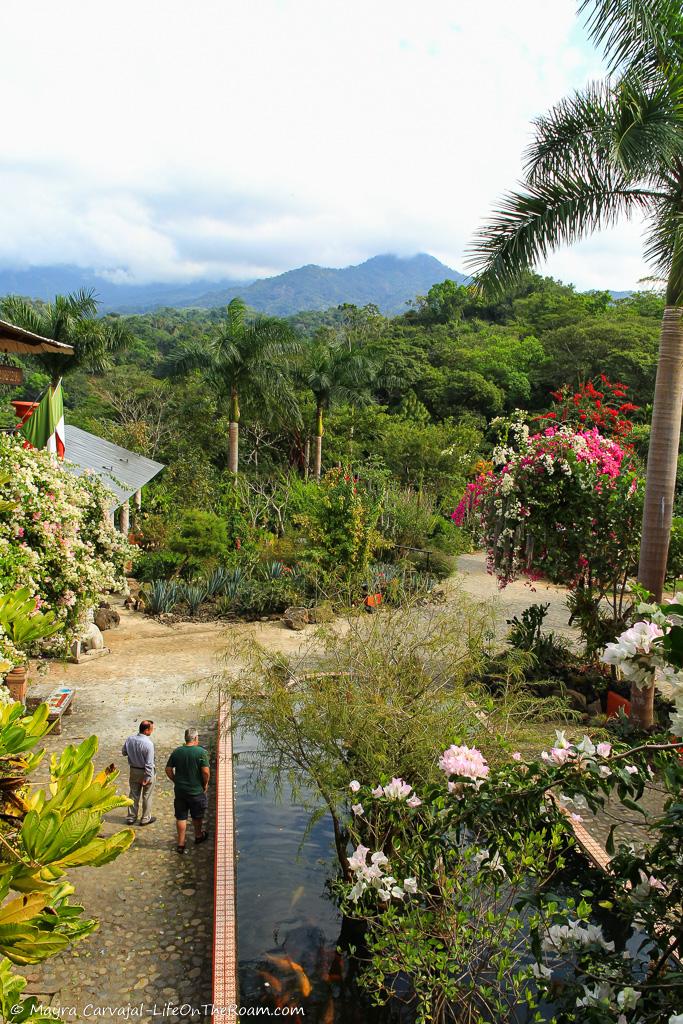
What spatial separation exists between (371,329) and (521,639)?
39.8 metres

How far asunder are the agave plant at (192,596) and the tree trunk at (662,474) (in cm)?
793

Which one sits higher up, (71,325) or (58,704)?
(71,325)

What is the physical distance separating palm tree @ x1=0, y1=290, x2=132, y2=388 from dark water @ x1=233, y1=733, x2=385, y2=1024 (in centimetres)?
1264

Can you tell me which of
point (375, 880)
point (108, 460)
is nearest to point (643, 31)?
point (375, 880)

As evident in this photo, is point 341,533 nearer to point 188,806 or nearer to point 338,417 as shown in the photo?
point 188,806

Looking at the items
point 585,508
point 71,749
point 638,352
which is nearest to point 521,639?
point 585,508

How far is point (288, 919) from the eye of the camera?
5.75 meters

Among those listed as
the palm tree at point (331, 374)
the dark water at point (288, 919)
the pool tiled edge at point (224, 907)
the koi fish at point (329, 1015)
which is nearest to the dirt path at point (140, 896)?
the pool tiled edge at point (224, 907)

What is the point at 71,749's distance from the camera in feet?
6.40

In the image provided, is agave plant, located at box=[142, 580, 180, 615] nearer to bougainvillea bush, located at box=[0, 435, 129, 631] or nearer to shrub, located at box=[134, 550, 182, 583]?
shrub, located at box=[134, 550, 182, 583]

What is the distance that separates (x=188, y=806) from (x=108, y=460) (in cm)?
1166

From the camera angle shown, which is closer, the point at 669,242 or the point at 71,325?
the point at 669,242

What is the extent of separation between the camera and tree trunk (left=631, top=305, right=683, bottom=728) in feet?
27.6

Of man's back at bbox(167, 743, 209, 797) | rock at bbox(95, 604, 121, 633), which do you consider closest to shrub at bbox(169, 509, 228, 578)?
rock at bbox(95, 604, 121, 633)
